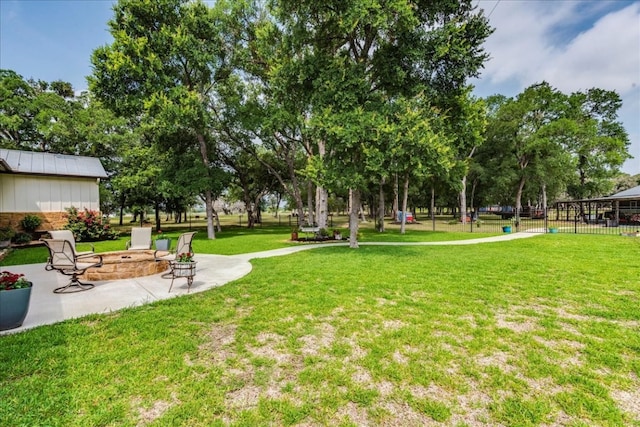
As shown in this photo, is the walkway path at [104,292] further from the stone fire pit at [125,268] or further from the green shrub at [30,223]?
the green shrub at [30,223]

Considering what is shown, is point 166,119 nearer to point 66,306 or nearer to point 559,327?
point 66,306

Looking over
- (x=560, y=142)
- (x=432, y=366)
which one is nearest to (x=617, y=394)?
(x=432, y=366)

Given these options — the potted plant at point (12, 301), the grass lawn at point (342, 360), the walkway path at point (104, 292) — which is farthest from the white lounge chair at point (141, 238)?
the potted plant at point (12, 301)

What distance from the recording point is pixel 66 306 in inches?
201

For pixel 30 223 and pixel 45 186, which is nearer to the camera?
pixel 30 223

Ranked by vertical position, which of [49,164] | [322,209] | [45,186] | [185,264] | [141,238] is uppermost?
[49,164]

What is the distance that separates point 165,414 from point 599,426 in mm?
3498

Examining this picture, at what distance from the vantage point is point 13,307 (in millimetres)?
4070

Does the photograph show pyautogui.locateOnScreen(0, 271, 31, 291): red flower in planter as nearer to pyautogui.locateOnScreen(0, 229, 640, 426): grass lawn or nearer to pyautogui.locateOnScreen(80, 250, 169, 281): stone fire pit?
pyautogui.locateOnScreen(0, 229, 640, 426): grass lawn

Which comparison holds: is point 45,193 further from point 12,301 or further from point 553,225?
point 553,225

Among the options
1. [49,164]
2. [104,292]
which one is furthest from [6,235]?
[104,292]

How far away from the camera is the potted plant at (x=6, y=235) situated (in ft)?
41.3

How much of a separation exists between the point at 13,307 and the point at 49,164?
1656cm

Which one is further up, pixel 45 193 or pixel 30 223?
pixel 45 193
